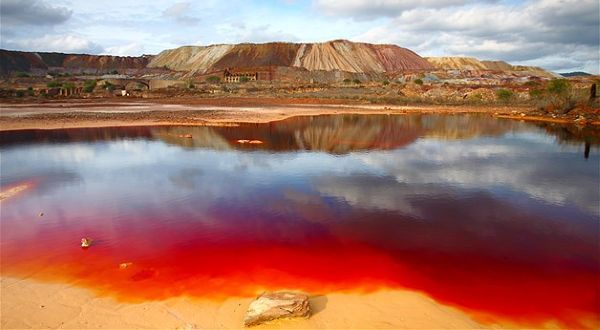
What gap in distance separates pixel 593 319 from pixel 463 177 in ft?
30.5

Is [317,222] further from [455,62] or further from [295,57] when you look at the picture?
[455,62]

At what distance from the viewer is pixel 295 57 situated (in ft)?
394

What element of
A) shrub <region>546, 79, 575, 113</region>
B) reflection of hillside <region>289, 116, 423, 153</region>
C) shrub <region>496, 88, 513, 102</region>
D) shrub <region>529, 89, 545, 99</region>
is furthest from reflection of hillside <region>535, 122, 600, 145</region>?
shrub <region>496, 88, 513, 102</region>

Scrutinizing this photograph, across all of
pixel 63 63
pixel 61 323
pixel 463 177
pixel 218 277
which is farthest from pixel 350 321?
pixel 63 63

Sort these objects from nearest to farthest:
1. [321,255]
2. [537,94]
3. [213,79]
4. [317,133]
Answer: [321,255], [317,133], [537,94], [213,79]

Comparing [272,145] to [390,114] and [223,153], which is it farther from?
[390,114]

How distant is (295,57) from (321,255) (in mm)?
116128

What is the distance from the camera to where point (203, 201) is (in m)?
12.4

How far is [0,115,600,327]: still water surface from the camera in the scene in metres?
7.65

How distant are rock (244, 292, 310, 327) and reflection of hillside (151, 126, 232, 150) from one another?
1569cm

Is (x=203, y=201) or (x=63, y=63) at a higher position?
(x=63, y=63)

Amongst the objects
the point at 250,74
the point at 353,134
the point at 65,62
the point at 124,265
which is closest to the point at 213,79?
the point at 250,74

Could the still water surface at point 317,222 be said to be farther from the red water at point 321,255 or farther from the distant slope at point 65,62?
the distant slope at point 65,62

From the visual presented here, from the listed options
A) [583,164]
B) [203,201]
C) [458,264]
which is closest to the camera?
[458,264]
